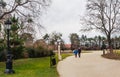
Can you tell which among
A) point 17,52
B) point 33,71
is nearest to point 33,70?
point 33,71

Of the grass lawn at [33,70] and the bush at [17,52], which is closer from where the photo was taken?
the grass lawn at [33,70]

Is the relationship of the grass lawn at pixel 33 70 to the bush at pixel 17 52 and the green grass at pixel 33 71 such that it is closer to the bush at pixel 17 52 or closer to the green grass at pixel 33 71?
the green grass at pixel 33 71

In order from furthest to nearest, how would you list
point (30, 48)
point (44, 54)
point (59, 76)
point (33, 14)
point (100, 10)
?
1. point (100, 10)
2. point (44, 54)
3. point (30, 48)
4. point (33, 14)
5. point (59, 76)

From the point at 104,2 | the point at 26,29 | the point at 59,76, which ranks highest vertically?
the point at 104,2

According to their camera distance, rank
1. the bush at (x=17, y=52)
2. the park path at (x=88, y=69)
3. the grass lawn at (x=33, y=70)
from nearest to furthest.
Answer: the park path at (x=88, y=69)
the grass lawn at (x=33, y=70)
the bush at (x=17, y=52)

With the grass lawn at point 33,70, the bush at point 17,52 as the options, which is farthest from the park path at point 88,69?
the bush at point 17,52

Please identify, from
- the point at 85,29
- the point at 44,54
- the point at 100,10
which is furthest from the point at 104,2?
the point at 44,54

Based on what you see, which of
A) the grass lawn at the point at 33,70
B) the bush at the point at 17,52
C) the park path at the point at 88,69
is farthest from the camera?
the bush at the point at 17,52

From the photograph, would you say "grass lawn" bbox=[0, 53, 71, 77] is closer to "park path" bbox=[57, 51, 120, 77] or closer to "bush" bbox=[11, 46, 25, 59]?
"park path" bbox=[57, 51, 120, 77]

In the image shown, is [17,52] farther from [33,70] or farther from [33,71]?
[33,71]

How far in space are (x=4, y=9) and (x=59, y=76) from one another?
1710 cm

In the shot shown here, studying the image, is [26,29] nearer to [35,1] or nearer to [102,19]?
[35,1]

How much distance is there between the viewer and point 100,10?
66562 millimetres

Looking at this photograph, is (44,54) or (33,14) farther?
(44,54)
